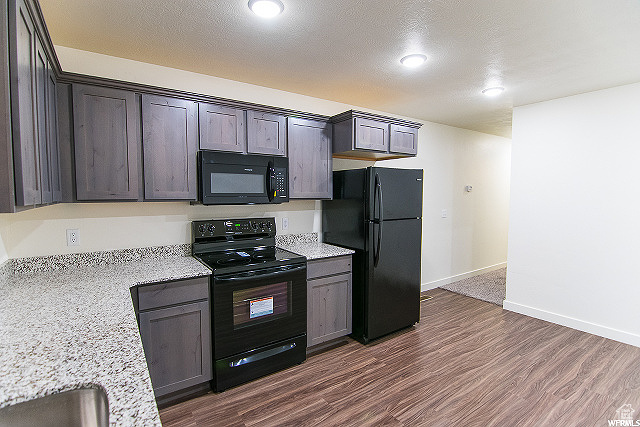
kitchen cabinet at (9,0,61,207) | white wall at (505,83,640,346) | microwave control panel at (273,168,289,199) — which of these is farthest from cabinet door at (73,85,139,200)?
white wall at (505,83,640,346)

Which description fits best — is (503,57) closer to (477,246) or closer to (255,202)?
(255,202)

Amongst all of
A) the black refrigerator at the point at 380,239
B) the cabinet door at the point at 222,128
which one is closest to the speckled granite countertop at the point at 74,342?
the cabinet door at the point at 222,128

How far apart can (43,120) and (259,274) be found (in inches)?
60.0

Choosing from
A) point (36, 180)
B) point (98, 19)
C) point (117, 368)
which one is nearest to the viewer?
point (117, 368)

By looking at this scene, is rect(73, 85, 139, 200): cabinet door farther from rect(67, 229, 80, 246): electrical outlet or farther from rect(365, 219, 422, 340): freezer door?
rect(365, 219, 422, 340): freezer door

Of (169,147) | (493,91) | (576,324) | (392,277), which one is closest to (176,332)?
(169,147)

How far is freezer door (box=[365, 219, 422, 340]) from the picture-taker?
293 cm

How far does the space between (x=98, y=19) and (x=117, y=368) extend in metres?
1.98

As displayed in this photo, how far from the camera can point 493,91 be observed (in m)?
3.12

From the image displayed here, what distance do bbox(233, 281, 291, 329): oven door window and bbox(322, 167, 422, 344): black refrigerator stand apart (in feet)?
2.69

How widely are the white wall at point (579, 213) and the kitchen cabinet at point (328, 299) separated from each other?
227 centimetres

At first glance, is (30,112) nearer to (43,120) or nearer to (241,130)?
(43,120)

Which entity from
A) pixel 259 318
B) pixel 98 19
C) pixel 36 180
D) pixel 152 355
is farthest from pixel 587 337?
pixel 98 19

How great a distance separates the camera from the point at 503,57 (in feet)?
7.70
